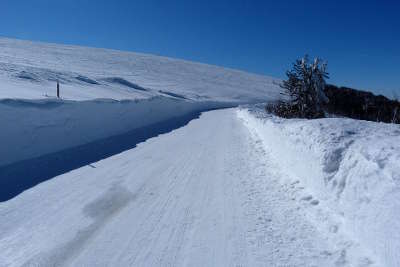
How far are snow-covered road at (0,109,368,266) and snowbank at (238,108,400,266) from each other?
16.4 inches

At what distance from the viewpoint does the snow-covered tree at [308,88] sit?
20406mm

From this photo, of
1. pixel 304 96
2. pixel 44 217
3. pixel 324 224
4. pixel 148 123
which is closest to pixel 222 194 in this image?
pixel 324 224

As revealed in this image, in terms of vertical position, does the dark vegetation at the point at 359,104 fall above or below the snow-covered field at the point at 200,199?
above

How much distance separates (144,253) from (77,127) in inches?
322

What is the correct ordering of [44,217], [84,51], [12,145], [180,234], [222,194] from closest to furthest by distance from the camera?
[180,234] → [44,217] → [222,194] → [12,145] → [84,51]

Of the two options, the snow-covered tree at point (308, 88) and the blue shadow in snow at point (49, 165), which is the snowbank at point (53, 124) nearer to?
the blue shadow in snow at point (49, 165)

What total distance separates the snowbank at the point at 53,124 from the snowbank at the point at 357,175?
6.44 metres

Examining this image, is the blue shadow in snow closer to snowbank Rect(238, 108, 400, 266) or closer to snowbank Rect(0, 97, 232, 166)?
snowbank Rect(0, 97, 232, 166)

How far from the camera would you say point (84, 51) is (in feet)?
252

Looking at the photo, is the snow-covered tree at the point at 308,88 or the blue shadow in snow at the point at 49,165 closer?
the blue shadow in snow at the point at 49,165

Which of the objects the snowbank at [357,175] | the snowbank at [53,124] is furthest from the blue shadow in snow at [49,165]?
the snowbank at [357,175]

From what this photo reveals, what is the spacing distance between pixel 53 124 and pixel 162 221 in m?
6.39

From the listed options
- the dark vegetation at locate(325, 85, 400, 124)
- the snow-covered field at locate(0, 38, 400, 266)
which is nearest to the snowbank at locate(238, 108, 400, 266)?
the snow-covered field at locate(0, 38, 400, 266)

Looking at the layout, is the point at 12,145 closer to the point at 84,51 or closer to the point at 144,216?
the point at 144,216
